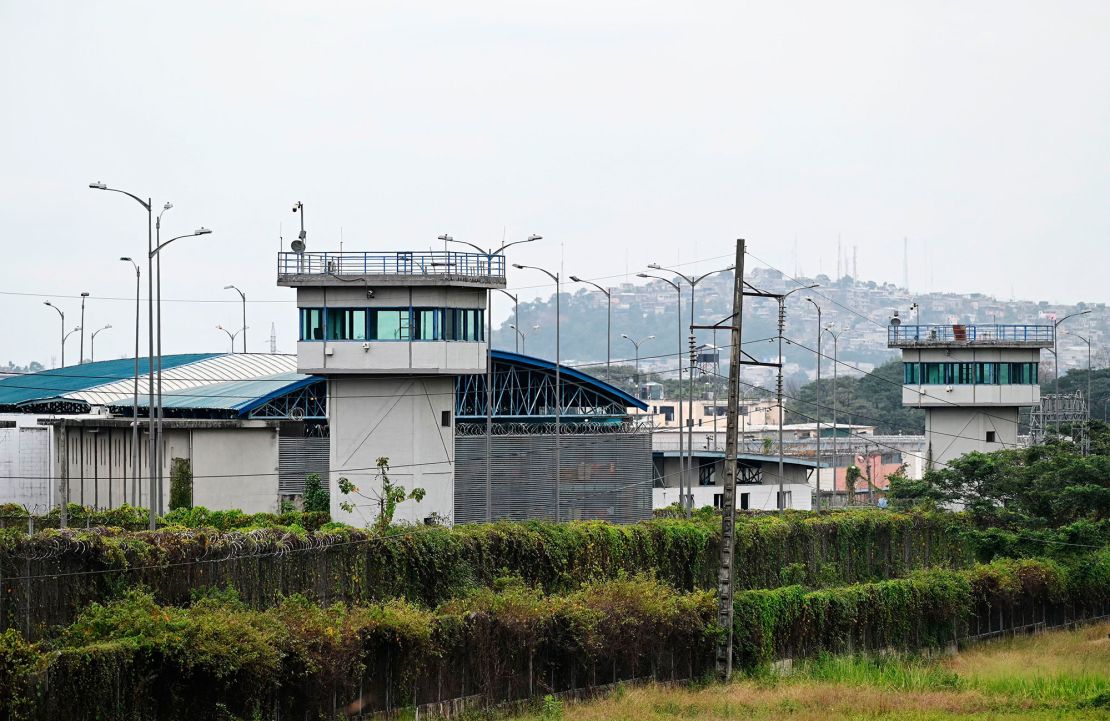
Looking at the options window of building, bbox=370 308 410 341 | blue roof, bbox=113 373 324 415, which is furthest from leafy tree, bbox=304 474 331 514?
window of building, bbox=370 308 410 341

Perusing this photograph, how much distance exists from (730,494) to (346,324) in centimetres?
2532

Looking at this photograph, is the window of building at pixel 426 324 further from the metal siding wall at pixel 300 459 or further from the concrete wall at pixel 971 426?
the concrete wall at pixel 971 426

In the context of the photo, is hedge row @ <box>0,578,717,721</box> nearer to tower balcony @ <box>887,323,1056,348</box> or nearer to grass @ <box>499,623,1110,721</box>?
grass @ <box>499,623,1110,721</box>

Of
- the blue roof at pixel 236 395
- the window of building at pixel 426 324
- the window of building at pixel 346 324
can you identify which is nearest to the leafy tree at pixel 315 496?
the blue roof at pixel 236 395

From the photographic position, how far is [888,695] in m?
40.2

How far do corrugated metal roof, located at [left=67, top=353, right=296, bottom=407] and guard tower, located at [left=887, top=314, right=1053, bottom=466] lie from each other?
3887 centimetres

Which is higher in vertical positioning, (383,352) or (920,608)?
(383,352)

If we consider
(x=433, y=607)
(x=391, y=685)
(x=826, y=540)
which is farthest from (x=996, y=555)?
(x=391, y=685)

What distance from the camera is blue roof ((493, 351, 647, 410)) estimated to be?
8662 cm

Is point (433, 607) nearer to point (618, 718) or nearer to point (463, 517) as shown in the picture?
point (618, 718)

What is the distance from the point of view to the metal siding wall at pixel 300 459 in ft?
243

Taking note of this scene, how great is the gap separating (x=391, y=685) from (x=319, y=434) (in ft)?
146

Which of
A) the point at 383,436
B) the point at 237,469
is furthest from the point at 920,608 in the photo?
the point at 237,469

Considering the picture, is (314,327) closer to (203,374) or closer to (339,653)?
(339,653)
